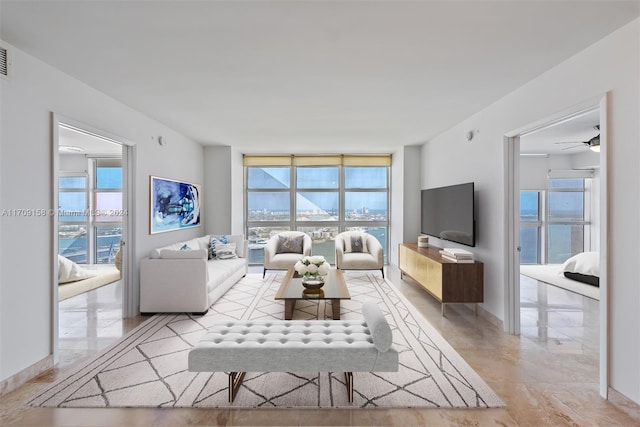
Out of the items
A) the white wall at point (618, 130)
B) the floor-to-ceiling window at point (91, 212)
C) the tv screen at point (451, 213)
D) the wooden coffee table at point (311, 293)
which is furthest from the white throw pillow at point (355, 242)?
the floor-to-ceiling window at point (91, 212)

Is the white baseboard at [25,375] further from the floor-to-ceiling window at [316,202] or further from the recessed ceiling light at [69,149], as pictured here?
the recessed ceiling light at [69,149]

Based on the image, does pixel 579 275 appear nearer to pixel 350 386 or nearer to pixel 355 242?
pixel 355 242

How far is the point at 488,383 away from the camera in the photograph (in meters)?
2.29

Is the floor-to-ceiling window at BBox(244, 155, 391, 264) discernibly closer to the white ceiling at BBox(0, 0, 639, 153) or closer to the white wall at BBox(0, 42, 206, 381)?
the white ceiling at BBox(0, 0, 639, 153)

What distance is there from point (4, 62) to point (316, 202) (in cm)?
532

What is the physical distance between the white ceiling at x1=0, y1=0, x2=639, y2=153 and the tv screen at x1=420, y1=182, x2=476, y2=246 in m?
1.08

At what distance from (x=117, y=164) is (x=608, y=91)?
311 inches

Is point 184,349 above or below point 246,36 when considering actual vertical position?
below

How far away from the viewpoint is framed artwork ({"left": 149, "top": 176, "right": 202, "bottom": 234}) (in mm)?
4152

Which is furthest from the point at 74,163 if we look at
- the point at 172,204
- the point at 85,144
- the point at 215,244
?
the point at 215,244

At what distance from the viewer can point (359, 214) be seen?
697 cm

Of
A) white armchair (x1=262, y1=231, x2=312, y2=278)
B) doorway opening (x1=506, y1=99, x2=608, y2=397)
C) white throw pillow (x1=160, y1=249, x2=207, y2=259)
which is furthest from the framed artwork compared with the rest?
doorway opening (x1=506, y1=99, x2=608, y2=397)

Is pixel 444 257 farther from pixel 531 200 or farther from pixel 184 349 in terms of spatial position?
pixel 531 200

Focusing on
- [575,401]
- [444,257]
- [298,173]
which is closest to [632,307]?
[575,401]
